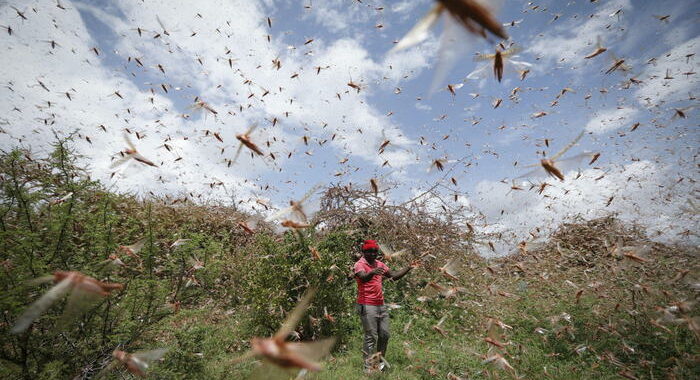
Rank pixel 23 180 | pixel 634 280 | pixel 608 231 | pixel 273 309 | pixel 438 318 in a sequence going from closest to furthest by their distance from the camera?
pixel 23 180
pixel 273 309
pixel 634 280
pixel 438 318
pixel 608 231

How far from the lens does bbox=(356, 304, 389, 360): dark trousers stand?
5.12 metres

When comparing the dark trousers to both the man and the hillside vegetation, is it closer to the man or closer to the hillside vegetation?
the man

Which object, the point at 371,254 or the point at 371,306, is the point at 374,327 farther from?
the point at 371,254

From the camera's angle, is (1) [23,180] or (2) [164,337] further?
(2) [164,337]

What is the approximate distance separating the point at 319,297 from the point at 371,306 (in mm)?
1513

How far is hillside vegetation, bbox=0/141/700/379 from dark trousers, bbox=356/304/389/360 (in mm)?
425

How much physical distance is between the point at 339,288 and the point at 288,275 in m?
1.16

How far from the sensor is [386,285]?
872 cm

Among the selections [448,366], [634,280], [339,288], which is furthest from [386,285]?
[634,280]

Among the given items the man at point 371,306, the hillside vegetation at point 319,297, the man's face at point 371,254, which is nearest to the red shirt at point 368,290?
the man at point 371,306

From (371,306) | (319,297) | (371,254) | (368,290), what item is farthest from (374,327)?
(319,297)

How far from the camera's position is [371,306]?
5191 mm

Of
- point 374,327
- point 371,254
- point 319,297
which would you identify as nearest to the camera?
point 374,327

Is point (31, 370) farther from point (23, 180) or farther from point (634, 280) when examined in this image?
point (634, 280)
